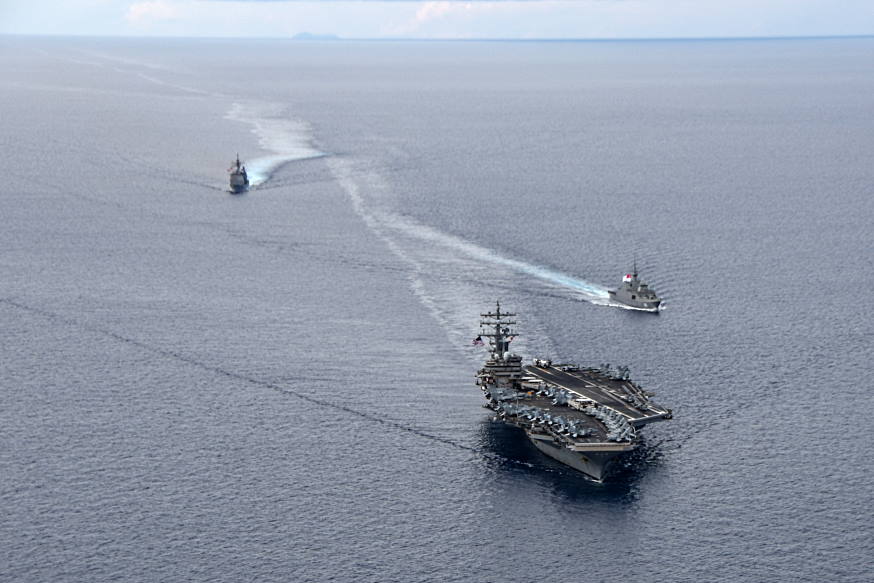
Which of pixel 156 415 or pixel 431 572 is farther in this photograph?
pixel 156 415

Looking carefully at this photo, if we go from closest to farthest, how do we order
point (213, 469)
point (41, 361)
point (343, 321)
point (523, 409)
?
point (213, 469) < point (523, 409) < point (41, 361) < point (343, 321)

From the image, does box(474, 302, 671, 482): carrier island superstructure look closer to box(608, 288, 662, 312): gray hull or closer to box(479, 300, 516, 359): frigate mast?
box(479, 300, 516, 359): frigate mast

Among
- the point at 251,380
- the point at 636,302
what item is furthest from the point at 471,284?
the point at 251,380

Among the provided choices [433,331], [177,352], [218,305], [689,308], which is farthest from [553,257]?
[177,352]

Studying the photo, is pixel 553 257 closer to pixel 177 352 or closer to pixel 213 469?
pixel 177 352

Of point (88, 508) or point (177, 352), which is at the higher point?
point (177, 352)

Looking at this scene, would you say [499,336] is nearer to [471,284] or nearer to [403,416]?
[403,416]

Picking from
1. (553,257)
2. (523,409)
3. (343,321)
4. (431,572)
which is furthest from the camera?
(553,257)

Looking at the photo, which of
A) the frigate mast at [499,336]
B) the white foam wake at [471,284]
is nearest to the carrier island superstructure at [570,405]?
the frigate mast at [499,336]
